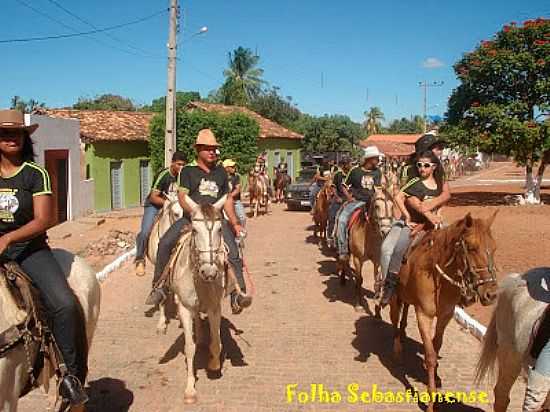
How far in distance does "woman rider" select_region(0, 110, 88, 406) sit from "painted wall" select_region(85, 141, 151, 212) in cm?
2125

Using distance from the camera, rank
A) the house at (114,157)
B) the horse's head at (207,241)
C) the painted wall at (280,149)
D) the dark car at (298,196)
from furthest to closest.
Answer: the painted wall at (280,149) < the dark car at (298,196) < the house at (114,157) < the horse's head at (207,241)

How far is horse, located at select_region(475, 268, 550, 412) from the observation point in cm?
409

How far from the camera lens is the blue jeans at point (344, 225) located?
9400 mm

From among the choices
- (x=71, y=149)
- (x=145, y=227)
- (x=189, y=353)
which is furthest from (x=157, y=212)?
(x=71, y=149)

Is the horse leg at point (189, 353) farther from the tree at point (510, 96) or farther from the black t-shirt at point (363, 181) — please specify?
the tree at point (510, 96)

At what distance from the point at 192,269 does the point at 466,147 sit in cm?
1968

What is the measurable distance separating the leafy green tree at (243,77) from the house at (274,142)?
631 inches

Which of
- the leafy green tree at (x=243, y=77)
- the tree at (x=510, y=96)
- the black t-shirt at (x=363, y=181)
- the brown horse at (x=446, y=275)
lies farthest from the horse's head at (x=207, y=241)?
the leafy green tree at (x=243, y=77)

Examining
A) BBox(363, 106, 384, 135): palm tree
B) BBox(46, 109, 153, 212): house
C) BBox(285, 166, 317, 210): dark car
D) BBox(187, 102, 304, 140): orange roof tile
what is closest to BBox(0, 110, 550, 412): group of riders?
BBox(285, 166, 317, 210): dark car

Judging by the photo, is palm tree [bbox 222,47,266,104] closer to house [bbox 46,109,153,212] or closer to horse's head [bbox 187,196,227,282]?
house [bbox 46,109,153,212]

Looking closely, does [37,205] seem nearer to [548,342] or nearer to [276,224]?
[548,342]

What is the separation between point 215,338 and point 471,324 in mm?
4049

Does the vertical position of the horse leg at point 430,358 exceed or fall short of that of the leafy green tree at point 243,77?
it falls short

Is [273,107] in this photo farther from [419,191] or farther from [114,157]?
[419,191]
